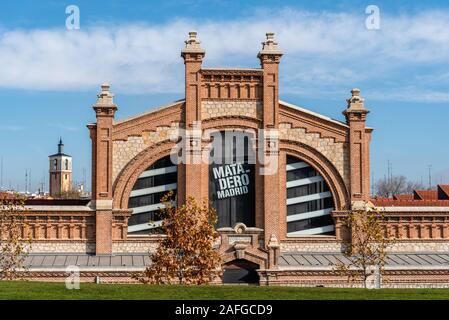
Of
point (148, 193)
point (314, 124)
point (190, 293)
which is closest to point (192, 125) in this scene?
point (148, 193)

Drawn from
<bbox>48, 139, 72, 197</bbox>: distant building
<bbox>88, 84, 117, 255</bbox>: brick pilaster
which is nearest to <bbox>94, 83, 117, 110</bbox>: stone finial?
<bbox>88, 84, 117, 255</bbox>: brick pilaster

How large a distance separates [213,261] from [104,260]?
7.69m

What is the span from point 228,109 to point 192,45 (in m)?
4.19

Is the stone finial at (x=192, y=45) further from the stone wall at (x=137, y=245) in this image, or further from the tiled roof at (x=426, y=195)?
the tiled roof at (x=426, y=195)

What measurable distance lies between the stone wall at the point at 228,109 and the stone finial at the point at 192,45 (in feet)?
9.80

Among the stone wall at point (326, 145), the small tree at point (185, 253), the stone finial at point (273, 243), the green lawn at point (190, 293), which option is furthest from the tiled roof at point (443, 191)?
the green lawn at point (190, 293)

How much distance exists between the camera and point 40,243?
128 feet

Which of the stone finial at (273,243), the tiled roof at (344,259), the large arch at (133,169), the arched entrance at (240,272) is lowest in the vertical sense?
the arched entrance at (240,272)

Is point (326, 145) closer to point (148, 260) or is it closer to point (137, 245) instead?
point (148, 260)

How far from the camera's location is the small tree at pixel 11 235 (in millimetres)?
33406

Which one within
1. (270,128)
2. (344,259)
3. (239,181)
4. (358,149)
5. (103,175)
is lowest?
(344,259)

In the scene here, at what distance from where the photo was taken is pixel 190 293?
22.0m
